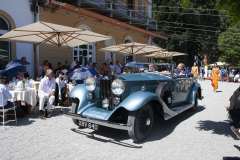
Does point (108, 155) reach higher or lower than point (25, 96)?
lower

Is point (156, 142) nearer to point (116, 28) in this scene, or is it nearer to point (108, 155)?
point (108, 155)

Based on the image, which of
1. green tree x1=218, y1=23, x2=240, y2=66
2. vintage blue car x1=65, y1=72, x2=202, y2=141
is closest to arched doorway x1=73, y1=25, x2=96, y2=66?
vintage blue car x1=65, y1=72, x2=202, y2=141

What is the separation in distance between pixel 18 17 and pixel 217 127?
987cm

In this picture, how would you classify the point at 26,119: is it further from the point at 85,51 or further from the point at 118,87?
the point at 85,51

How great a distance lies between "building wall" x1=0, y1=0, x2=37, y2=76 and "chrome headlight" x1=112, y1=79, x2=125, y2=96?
25.5 ft

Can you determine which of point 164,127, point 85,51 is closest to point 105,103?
point 164,127

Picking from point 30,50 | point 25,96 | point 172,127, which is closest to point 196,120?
point 172,127

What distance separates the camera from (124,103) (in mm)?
Answer: 3729

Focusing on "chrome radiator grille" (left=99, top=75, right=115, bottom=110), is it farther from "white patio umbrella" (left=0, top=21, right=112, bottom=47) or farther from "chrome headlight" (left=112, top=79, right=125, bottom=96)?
"white patio umbrella" (left=0, top=21, right=112, bottom=47)

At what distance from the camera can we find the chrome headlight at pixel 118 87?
3.93 metres

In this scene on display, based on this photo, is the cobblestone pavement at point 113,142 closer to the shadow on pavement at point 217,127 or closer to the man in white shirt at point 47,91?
the shadow on pavement at point 217,127

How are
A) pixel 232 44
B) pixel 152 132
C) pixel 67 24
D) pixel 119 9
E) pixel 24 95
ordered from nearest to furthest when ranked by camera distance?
pixel 152 132, pixel 24 95, pixel 67 24, pixel 119 9, pixel 232 44

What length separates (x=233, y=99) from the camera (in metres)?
4.36

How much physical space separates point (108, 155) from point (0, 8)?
9.16 m
